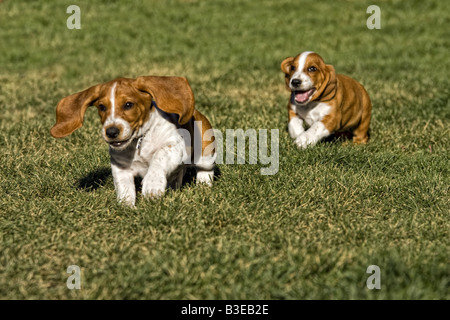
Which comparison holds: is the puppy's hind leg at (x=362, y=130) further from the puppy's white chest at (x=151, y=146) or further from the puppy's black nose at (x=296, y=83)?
the puppy's white chest at (x=151, y=146)

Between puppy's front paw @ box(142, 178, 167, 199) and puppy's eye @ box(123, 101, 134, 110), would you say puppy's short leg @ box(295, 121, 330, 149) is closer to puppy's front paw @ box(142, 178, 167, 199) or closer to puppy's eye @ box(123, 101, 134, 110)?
puppy's front paw @ box(142, 178, 167, 199)

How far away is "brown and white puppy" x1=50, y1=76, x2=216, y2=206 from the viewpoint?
15.0ft

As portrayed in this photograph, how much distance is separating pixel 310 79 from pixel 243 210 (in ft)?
7.67

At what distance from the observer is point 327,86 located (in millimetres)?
6641

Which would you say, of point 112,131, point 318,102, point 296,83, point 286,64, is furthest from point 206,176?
point 286,64

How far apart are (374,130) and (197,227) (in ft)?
12.4

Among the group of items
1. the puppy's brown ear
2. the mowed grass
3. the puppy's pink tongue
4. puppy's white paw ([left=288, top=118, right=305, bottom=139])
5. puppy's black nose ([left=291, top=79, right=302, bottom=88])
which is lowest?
the mowed grass

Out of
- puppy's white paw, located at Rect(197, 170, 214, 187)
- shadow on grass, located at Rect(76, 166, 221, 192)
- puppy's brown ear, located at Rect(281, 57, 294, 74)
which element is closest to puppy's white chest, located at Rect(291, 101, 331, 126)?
puppy's brown ear, located at Rect(281, 57, 294, 74)

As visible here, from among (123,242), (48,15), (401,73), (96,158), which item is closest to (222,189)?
(123,242)

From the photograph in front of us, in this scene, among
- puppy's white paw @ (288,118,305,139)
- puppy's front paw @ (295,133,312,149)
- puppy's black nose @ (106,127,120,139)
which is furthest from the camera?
puppy's white paw @ (288,118,305,139)

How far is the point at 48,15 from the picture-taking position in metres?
15.8

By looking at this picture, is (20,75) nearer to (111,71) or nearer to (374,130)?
(111,71)

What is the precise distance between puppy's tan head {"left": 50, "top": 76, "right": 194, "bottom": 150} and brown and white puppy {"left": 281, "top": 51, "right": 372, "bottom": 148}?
6.76 feet

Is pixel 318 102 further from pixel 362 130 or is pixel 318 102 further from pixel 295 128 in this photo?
pixel 362 130
